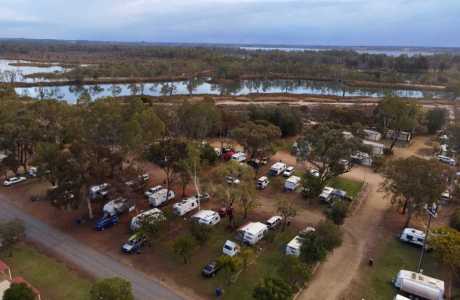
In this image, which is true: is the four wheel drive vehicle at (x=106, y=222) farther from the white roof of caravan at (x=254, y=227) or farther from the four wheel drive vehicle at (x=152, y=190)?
the white roof of caravan at (x=254, y=227)

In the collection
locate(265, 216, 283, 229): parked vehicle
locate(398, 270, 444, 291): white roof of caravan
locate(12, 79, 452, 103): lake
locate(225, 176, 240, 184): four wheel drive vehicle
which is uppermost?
locate(12, 79, 452, 103): lake

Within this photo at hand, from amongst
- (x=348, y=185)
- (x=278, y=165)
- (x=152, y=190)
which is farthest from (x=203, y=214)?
(x=348, y=185)

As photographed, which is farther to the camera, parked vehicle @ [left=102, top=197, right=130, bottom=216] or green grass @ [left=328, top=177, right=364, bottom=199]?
green grass @ [left=328, top=177, right=364, bottom=199]

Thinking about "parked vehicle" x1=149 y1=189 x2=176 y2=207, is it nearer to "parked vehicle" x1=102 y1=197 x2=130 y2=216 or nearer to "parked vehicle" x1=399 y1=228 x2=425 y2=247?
"parked vehicle" x1=102 y1=197 x2=130 y2=216

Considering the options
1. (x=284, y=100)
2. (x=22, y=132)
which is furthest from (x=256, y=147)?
(x=284, y=100)

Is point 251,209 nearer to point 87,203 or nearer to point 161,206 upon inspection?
point 161,206

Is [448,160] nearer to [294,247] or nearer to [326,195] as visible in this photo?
[326,195]

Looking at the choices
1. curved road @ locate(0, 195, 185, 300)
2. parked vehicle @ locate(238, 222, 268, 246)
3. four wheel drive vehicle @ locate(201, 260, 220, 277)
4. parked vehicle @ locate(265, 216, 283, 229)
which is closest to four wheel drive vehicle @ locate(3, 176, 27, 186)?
curved road @ locate(0, 195, 185, 300)
